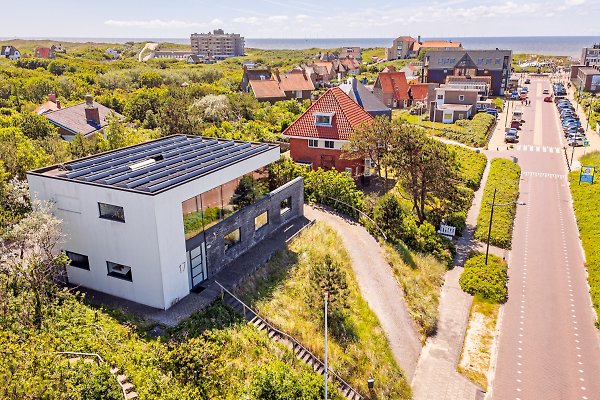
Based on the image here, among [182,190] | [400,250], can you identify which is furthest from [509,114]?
[182,190]

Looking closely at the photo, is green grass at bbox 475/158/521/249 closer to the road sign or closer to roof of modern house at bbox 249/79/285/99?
the road sign

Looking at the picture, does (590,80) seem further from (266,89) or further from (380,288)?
(380,288)

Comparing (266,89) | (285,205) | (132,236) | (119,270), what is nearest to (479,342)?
(285,205)

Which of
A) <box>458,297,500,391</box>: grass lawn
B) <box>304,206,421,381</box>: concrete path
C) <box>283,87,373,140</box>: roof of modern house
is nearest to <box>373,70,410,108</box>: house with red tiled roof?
<box>283,87,373,140</box>: roof of modern house

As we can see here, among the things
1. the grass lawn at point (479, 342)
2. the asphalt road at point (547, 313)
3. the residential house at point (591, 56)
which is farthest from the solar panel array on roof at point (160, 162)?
the residential house at point (591, 56)

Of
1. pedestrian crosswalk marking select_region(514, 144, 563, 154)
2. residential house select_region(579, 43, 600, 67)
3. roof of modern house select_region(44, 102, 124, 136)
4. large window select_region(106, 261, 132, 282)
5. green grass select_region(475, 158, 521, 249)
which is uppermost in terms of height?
residential house select_region(579, 43, 600, 67)

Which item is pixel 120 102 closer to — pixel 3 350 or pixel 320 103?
pixel 320 103
